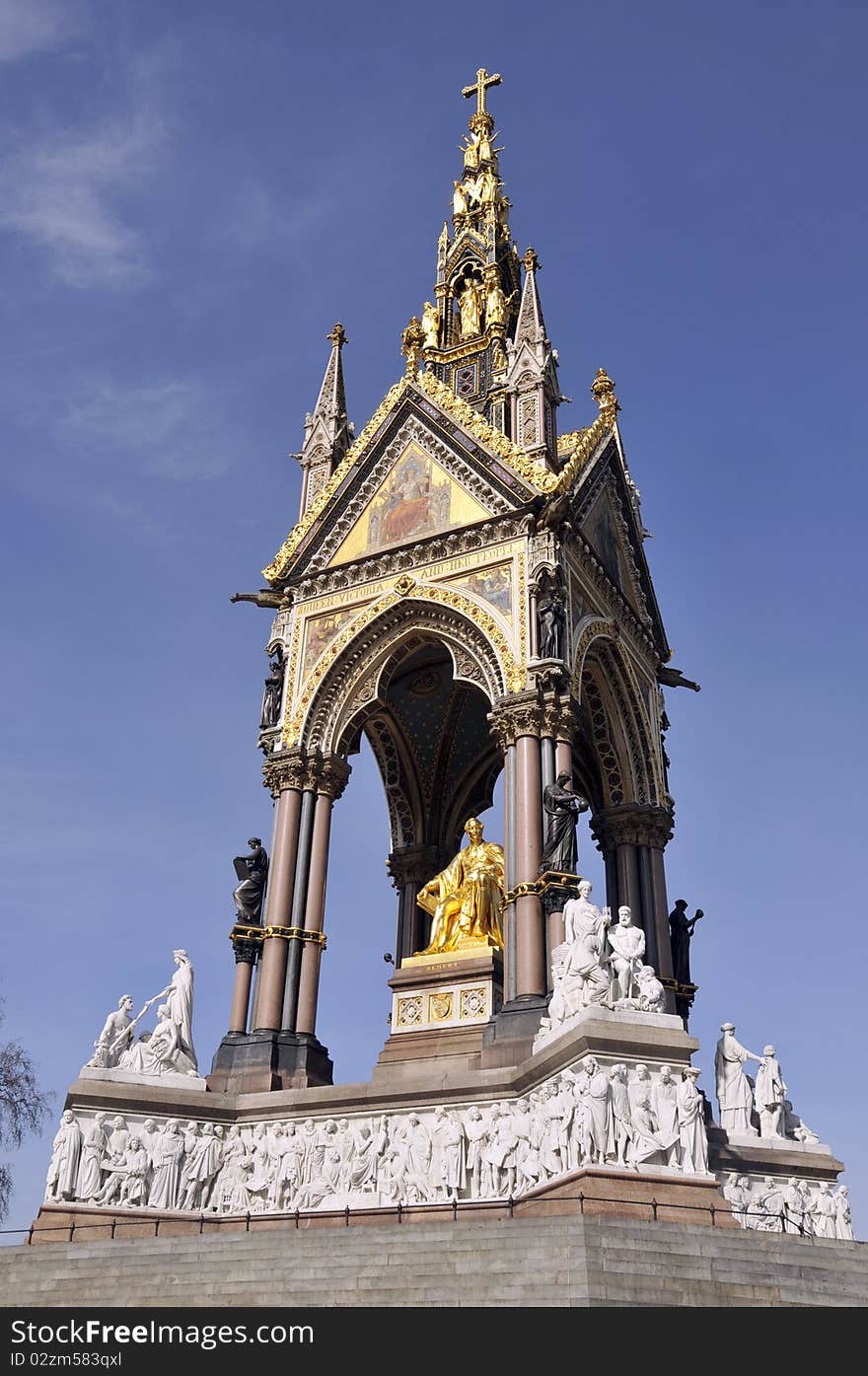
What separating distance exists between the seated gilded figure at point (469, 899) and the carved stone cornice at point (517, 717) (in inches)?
118

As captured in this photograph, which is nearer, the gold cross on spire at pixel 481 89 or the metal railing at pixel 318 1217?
the metal railing at pixel 318 1217

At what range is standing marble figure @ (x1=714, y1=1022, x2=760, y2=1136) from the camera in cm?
1855

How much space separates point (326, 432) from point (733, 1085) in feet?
47.9

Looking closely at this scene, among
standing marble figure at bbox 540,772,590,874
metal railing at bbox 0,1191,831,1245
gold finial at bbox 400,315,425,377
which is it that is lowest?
metal railing at bbox 0,1191,831,1245

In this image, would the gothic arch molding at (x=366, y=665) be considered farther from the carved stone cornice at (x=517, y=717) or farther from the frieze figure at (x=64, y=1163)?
the frieze figure at (x=64, y=1163)

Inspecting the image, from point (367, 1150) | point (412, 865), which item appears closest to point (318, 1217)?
point (367, 1150)

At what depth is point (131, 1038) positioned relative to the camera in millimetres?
18875

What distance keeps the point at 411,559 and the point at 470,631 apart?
200 cm

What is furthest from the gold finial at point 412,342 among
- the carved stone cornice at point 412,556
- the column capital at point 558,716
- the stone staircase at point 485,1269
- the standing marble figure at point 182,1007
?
the stone staircase at point 485,1269

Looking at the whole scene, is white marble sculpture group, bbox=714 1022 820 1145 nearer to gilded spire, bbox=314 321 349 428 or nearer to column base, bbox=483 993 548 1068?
column base, bbox=483 993 548 1068

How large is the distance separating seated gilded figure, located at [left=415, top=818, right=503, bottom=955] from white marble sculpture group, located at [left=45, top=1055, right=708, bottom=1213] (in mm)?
4326

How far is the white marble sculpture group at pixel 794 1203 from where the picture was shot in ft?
57.0

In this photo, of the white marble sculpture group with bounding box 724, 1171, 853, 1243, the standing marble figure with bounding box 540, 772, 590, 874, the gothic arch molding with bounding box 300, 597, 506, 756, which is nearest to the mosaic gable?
the gothic arch molding with bounding box 300, 597, 506, 756

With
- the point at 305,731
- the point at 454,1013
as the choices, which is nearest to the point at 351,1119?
the point at 454,1013
